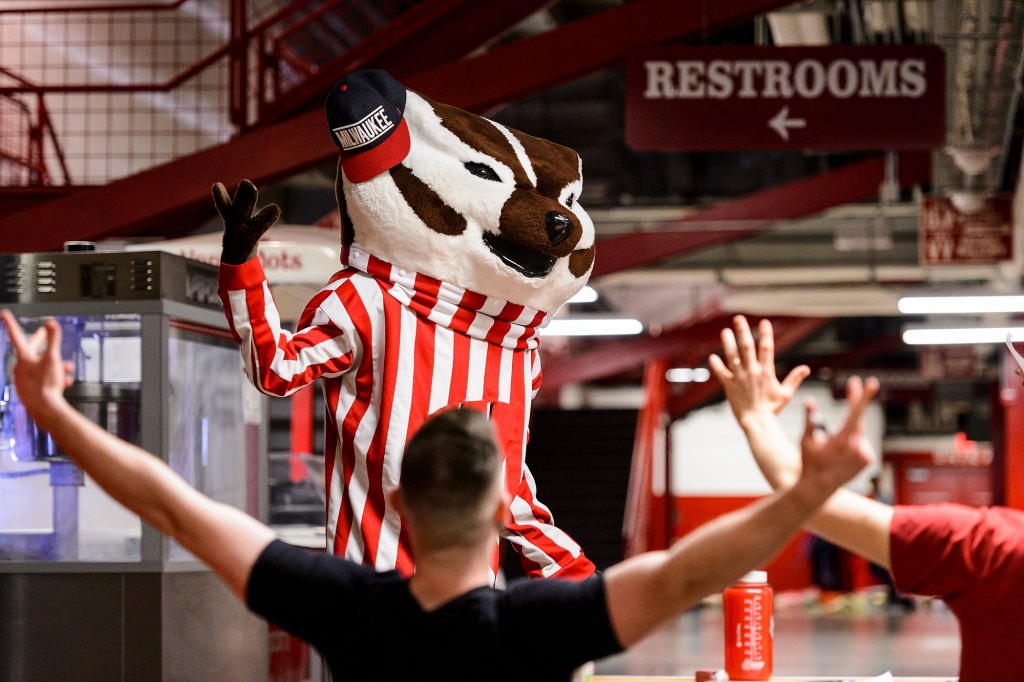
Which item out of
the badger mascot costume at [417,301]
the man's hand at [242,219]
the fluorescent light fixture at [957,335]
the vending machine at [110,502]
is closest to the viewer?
the man's hand at [242,219]

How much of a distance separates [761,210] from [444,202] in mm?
7649

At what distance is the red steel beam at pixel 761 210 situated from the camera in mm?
10172

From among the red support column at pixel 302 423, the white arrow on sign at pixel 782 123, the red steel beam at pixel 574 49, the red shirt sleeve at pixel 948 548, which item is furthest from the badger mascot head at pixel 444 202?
the red support column at pixel 302 423

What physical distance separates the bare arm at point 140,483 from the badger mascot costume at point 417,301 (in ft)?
2.98

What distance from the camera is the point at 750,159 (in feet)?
45.0

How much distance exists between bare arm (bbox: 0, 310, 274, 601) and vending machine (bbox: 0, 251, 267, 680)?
2.40 metres

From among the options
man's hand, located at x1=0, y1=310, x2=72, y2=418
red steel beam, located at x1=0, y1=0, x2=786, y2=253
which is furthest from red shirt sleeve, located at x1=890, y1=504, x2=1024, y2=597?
red steel beam, located at x1=0, y1=0, x2=786, y2=253

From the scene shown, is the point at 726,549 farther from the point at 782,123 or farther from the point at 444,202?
the point at 782,123

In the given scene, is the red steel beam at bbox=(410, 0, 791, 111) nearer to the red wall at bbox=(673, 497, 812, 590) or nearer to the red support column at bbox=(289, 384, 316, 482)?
the red support column at bbox=(289, 384, 316, 482)

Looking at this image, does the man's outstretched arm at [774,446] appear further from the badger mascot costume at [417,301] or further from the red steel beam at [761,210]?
the red steel beam at [761,210]

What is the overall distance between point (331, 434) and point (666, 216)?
10594 mm

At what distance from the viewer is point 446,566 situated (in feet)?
5.98

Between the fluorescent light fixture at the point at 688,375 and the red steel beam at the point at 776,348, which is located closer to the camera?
the red steel beam at the point at 776,348

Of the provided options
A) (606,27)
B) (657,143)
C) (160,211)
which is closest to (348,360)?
(657,143)
